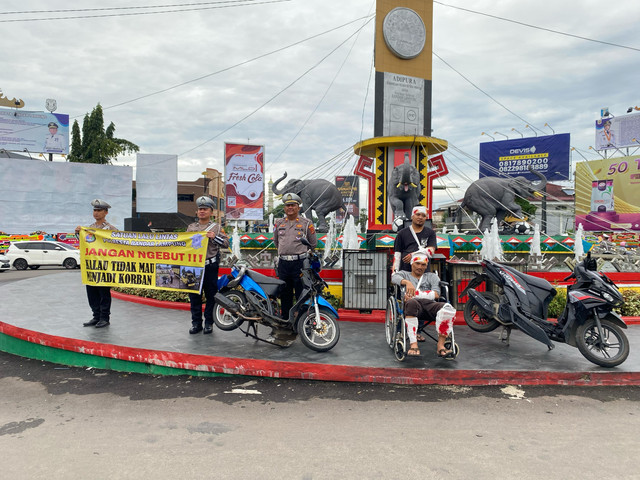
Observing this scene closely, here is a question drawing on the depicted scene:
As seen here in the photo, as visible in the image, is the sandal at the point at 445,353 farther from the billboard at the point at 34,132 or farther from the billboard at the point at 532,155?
the billboard at the point at 34,132

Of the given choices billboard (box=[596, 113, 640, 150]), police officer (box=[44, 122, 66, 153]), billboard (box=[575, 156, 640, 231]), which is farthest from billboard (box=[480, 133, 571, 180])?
police officer (box=[44, 122, 66, 153])

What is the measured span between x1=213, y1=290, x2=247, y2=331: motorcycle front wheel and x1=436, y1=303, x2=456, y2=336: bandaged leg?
2.39m

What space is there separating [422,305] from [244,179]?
24.5 m

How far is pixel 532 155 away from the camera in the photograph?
133ft

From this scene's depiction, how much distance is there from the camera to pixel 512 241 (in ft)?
46.4

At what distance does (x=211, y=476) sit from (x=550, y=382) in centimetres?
362

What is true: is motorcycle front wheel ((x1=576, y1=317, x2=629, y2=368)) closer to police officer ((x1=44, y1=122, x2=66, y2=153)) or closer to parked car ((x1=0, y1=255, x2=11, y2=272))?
parked car ((x1=0, y1=255, x2=11, y2=272))

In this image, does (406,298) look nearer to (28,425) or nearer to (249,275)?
(249,275)

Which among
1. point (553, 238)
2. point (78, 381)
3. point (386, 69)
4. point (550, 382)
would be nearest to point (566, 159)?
point (553, 238)

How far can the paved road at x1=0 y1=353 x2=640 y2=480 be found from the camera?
3004 mm

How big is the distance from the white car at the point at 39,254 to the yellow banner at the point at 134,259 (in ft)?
50.6

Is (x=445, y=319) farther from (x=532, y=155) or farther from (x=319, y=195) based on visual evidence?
(x=532, y=155)

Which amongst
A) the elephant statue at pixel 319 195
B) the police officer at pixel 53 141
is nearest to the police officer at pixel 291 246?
the elephant statue at pixel 319 195

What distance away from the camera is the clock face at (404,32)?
10.8 metres
